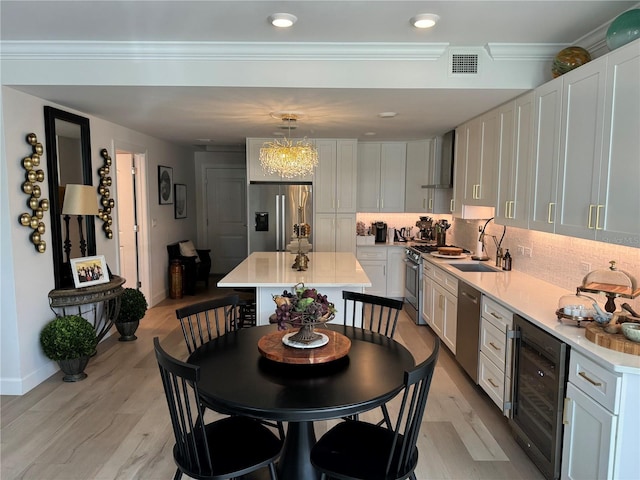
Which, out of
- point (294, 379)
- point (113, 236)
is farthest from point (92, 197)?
point (294, 379)

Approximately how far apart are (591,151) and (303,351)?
1.97m

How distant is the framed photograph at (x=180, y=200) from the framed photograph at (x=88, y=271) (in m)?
3.06

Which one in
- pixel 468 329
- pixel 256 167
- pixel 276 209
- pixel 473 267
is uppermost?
pixel 256 167

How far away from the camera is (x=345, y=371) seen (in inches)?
75.8

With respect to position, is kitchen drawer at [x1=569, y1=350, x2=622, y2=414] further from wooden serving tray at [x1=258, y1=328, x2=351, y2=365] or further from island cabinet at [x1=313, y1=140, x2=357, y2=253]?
island cabinet at [x1=313, y1=140, x2=357, y2=253]

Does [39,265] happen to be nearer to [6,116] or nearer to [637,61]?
→ [6,116]

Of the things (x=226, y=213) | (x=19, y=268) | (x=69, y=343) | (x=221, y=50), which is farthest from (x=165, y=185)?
(x=221, y=50)

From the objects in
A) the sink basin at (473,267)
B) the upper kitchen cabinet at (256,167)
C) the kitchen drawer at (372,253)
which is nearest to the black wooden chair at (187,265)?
the upper kitchen cabinet at (256,167)

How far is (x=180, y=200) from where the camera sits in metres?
6.99

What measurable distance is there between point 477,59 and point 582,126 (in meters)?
0.92

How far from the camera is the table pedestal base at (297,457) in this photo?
2112mm

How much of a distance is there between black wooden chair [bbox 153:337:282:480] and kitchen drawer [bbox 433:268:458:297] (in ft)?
7.82

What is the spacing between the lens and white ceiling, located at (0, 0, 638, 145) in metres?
2.39

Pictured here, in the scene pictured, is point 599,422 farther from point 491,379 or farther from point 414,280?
point 414,280
